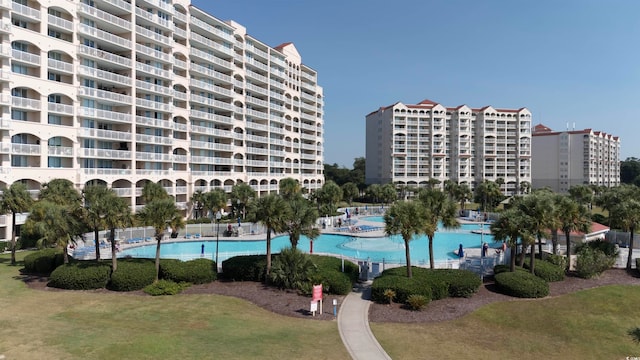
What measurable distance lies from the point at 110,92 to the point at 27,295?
36.6 metres

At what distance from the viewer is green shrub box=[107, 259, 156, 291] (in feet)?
83.9

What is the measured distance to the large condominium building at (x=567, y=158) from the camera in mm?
144750

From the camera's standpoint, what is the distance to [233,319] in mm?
21281

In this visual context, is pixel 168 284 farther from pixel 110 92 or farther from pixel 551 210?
pixel 110 92

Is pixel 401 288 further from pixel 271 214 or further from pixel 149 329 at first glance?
pixel 149 329

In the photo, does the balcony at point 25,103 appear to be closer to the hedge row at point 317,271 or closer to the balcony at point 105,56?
the balcony at point 105,56

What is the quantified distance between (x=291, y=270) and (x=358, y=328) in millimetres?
7540

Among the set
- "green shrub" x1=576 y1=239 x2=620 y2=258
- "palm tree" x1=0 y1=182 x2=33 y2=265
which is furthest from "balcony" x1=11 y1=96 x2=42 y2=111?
"green shrub" x1=576 y1=239 x2=620 y2=258

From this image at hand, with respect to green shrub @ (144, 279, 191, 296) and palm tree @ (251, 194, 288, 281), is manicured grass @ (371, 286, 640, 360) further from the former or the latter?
green shrub @ (144, 279, 191, 296)

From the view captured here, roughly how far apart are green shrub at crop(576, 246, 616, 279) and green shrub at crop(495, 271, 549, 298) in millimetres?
5819

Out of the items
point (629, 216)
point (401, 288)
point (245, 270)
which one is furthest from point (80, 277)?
point (629, 216)

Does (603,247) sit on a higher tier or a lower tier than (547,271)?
higher

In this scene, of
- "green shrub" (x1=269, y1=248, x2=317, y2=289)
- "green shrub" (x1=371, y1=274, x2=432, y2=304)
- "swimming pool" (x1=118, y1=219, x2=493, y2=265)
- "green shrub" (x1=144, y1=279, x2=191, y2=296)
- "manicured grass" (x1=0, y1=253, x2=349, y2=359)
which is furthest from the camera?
"swimming pool" (x1=118, y1=219, x2=493, y2=265)

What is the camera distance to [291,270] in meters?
26.9
